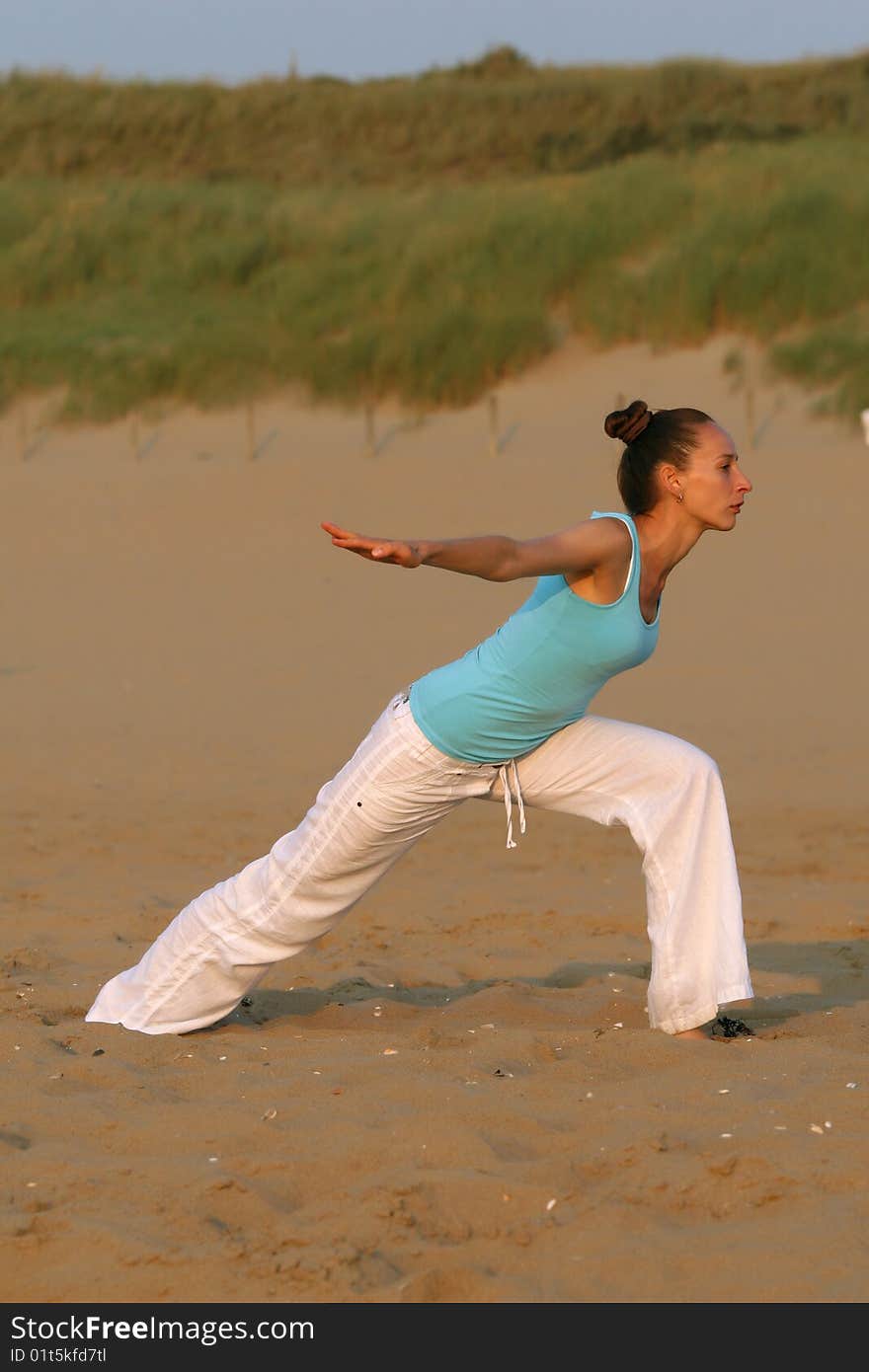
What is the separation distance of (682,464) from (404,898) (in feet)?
10.5

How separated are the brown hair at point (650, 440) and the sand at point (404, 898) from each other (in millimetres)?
1391

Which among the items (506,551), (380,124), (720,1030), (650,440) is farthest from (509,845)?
(380,124)

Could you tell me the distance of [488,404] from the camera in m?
15.1

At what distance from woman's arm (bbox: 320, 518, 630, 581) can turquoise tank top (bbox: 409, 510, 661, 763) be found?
0.08 metres

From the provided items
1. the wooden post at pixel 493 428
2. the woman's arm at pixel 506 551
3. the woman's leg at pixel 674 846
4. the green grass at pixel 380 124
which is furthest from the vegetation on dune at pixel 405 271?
the woman's arm at pixel 506 551

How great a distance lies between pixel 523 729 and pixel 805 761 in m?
5.20

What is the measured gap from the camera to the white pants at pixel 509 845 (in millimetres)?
4711

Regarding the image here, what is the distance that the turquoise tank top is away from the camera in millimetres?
4496

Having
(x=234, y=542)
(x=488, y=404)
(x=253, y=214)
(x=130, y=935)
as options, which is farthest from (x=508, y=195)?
(x=130, y=935)

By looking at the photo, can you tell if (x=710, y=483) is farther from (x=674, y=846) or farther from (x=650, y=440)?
(x=674, y=846)

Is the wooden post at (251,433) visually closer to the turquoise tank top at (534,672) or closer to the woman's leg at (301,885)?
the woman's leg at (301,885)

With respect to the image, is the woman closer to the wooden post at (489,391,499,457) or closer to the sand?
the sand

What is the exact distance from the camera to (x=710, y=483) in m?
4.64

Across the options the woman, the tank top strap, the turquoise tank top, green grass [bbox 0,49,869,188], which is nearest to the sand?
the woman
